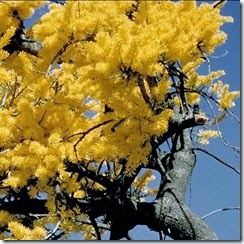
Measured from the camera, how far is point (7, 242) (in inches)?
61.2

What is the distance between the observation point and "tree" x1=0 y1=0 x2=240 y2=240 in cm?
146

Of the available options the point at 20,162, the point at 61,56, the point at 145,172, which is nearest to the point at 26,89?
the point at 61,56

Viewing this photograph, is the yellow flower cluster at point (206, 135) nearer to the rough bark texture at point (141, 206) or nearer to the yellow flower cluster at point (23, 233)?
the rough bark texture at point (141, 206)

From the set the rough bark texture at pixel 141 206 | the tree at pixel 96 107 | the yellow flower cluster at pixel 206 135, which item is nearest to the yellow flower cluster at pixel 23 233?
the tree at pixel 96 107

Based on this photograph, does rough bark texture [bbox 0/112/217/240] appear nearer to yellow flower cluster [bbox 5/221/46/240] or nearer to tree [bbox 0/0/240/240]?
tree [bbox 0/0/240/240]

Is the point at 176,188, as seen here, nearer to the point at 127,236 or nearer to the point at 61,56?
the point at 127,236

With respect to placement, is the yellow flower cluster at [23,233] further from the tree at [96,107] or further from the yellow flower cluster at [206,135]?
the yellow flower cluster at [206,135]

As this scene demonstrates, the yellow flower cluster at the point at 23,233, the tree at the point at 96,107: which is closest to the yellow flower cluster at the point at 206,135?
Result: the tree at the point at 96,107

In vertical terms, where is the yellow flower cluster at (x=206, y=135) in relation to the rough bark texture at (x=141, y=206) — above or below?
above

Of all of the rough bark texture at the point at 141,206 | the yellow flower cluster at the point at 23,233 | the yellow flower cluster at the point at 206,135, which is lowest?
the yellow flower cluster at the point at 23,233

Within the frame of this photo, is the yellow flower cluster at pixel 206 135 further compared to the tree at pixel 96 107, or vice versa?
the yellow flower cluster at pixel 206 135

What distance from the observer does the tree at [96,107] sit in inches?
57.5

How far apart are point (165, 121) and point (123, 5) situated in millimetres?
430

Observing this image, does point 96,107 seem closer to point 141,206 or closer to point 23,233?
point 141,206
